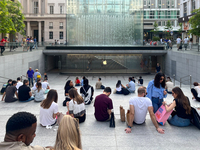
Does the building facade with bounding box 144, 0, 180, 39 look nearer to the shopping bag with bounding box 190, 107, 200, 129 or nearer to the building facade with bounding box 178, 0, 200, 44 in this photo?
the building facade with bounding box 178, 0, 200, 44

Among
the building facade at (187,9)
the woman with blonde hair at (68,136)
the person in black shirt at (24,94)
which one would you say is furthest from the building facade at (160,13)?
the woman with blonde hair at (68,136)

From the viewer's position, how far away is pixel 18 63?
70.8 ft

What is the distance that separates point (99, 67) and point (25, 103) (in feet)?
70.8

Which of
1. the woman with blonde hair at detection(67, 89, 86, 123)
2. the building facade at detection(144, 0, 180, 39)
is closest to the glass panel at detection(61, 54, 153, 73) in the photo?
the woman with blonde hair at detection(67, 89, 86, 123)

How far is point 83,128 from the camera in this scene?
22.5ft

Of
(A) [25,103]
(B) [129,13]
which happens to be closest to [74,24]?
(B) [129,13]

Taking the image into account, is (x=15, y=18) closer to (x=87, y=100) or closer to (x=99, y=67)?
(x=99, y=67)

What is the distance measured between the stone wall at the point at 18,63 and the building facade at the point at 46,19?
115 feet

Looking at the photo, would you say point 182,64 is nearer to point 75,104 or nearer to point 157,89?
point 157,89

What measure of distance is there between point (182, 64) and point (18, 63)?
50.9 ft

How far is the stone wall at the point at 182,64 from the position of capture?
19.4 meters

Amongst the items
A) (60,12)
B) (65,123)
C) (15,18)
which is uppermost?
(60,12)

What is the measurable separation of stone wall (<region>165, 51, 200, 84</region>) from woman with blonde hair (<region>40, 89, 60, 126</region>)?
15007mm

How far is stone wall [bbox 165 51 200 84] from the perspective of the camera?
19414 mm
